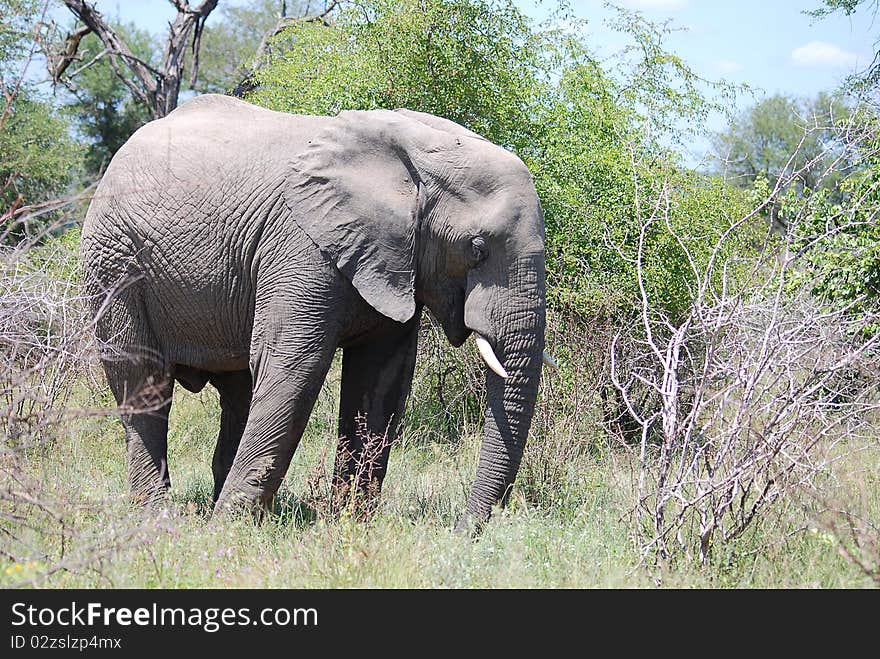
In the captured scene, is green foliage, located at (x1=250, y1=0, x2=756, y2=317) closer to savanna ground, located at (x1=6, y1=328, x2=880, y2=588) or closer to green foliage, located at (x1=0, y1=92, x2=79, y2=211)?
savanna ground, located at (x1=6, y1=328, x2=880, y2=588)

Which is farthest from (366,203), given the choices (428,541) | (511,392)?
(428,541)

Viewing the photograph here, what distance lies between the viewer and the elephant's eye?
5297mm

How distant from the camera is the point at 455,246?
539 centimetres

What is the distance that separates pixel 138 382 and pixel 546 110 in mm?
4506

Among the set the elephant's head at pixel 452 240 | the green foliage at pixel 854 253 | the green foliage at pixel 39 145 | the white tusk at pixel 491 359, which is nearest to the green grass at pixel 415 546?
the elephant's head at pixel 452 240

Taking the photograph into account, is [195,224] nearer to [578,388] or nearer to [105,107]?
[578,388]

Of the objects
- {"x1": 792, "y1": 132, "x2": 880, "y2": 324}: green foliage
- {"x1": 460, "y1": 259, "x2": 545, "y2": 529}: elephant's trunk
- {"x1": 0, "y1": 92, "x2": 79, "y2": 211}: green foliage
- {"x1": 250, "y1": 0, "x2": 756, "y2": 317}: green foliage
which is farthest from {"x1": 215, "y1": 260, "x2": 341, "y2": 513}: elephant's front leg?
{"x1": 0, "y1": 92, "x2": 79, "y2": 211}: green foliage

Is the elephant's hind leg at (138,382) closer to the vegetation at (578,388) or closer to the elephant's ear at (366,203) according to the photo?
the vegetation at (578,388)

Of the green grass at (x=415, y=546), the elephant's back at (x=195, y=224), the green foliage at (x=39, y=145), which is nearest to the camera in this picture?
the green grass at (x=415, y=546)

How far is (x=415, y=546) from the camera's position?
4.94 m

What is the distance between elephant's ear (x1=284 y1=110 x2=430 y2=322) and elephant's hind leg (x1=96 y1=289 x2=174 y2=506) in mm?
1239

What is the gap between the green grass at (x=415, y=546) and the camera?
14.4 ft

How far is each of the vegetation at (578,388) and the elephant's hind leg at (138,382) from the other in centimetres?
19

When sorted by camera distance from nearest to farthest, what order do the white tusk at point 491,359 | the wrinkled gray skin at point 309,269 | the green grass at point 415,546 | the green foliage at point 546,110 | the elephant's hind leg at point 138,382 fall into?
the green grass at point 415,546, the white tusk at point 491,359, the wrinkled gray skin at point 309,269, the elephant's hind leg at point 138,382, the green foliage at point 546,110
